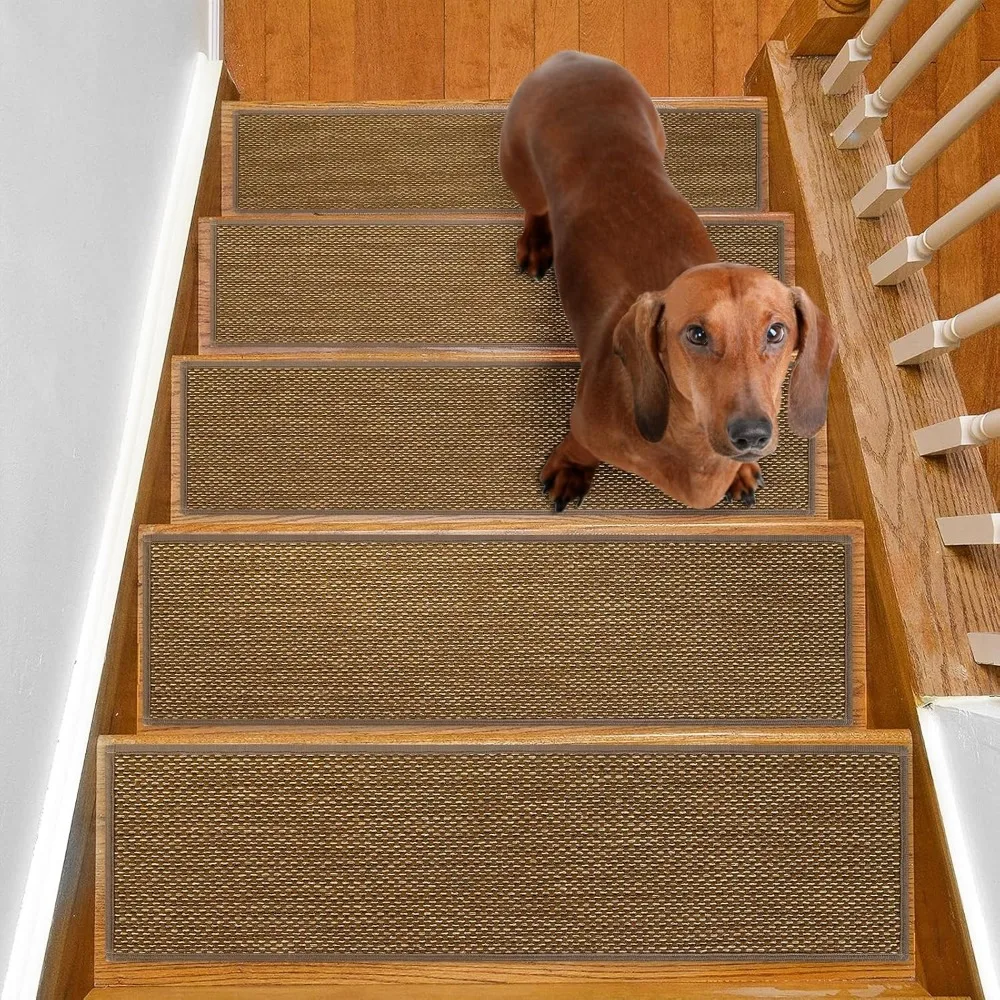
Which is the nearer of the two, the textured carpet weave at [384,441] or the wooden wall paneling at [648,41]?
the textured carpet weave at [384,441]

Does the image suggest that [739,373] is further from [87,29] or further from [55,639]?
[87,29]

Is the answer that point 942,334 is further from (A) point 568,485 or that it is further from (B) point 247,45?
(B) point 247,45

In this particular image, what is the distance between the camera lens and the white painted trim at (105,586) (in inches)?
44.6

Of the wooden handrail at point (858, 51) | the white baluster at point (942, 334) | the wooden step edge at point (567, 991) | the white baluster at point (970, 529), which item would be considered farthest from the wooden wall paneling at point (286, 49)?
the wooden step edge at point (567, 991)

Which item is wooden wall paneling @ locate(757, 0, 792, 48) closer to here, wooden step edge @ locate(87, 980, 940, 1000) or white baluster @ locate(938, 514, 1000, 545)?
white baluster @ locate(938, 514, 1000, 545)

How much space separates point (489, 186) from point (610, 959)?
52.8 inches

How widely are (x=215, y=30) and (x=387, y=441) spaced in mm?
1103

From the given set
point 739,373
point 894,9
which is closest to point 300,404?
point 739,373

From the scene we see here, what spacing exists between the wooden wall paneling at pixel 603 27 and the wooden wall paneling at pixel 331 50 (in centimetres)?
55

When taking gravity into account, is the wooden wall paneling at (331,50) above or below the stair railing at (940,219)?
above

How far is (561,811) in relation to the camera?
122 cm

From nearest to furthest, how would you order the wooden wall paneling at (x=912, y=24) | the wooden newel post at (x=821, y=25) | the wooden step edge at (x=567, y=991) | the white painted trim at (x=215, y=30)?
1. the wooden step edge at (x=567, y=991)
2. the wooden newel post at (x=821, y=25)
3. the white painted trim at (x=215, y=30)
4. the wooden wall paneling at (x=912, y=24)

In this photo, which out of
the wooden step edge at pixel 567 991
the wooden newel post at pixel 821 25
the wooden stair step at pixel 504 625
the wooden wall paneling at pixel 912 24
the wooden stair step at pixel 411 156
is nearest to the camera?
the wooden step edge at pixel 567 991

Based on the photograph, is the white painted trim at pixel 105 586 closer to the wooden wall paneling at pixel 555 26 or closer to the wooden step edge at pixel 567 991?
Result: the wooden step edge at pixel 567 991
